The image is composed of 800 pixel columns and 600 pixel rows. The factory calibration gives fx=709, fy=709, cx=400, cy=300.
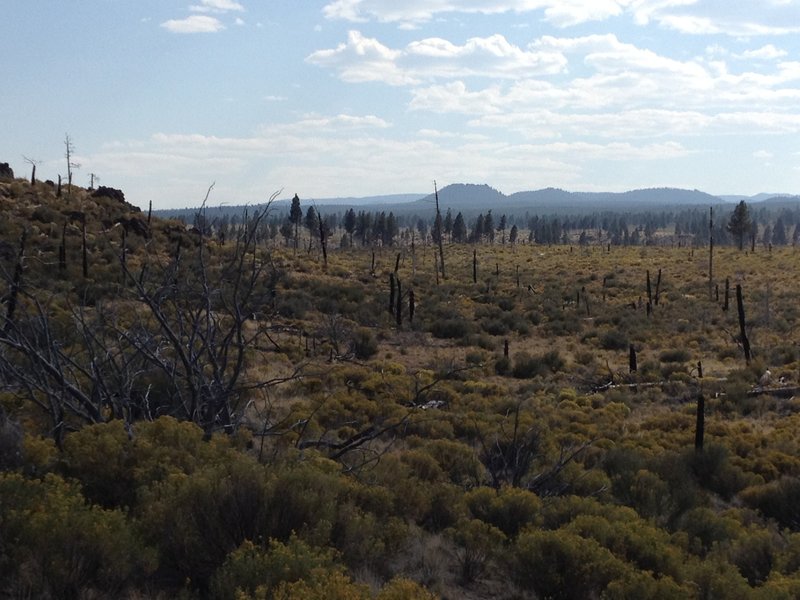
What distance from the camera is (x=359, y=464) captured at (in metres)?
9.65

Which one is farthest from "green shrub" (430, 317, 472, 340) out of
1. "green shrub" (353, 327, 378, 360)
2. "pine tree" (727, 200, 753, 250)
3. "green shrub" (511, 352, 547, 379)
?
"pine tree" (727, 200, 753, 250)

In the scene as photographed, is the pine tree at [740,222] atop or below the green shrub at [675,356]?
atop

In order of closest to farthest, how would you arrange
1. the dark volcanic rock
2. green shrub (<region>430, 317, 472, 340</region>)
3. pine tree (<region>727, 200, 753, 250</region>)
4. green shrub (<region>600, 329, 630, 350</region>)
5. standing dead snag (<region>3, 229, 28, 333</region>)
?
standing dead snag (<region>3, 229, 28, 333</region>), green shrub (<region>600, 329, 630, 350</region>), green shrub (<region>430, 317, 472, 340</region>), the dark volcanic rock, pine tree (<region>727, 200, 753, 250</region>)

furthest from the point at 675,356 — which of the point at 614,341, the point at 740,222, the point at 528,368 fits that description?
the point at 740,222

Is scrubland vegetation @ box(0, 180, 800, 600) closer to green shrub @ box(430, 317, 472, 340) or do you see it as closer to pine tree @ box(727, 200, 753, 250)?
green shrub @ box(430, 317, 472, 340)

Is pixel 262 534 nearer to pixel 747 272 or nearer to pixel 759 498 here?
pixel 759 498

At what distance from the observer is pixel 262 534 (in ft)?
19.4

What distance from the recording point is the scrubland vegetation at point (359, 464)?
5.41 m

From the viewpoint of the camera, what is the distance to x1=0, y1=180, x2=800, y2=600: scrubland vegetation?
541 cm

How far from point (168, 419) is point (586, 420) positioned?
12519 mm

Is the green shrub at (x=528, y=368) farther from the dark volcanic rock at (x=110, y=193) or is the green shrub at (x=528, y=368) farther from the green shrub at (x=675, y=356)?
the dark volcanic rock at (x=110, y=193)

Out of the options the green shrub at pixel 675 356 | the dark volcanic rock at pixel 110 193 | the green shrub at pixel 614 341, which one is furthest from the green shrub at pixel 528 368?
the dark volcanic rock at pixel 110 193

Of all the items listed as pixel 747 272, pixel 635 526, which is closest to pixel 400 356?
pixel 635 526

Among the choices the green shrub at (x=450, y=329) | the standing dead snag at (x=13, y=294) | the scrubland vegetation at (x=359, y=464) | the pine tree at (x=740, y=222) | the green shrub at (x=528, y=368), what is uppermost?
the pine tree at (x=740, y=222)
